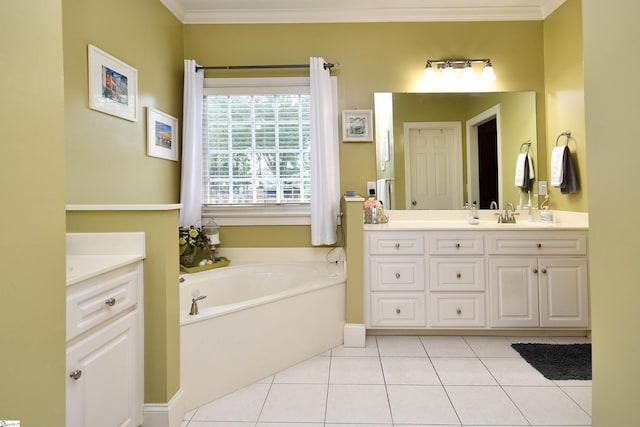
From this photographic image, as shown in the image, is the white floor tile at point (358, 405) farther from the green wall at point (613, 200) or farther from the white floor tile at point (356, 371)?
the green wall at point (613, 200)

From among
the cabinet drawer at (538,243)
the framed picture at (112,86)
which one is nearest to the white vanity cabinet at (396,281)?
the cabinet drawer at (538,243)

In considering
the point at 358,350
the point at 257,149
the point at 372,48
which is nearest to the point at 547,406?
the point at 358,350

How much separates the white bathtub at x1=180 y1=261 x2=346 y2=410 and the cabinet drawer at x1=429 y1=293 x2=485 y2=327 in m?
0.71

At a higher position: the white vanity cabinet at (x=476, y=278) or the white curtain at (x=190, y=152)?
the white curtain at (x=190, y=152)

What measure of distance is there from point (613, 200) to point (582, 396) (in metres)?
1.50

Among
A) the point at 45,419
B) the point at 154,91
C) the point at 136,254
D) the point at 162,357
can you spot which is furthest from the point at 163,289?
the point at 154,91

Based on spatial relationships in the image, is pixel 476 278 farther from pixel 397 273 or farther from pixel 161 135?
pixel 161 135

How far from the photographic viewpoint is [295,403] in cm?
176

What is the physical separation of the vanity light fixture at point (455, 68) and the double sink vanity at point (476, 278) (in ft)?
4.55

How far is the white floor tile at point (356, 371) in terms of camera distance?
198cm

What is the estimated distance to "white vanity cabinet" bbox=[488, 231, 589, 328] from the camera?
8.05 feet

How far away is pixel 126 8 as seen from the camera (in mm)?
2168

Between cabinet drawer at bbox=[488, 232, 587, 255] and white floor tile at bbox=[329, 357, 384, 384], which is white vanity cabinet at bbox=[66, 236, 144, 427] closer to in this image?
white floor tile at bbox=[329, 357, 384, 384]

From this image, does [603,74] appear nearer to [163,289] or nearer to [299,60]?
[163,289]
